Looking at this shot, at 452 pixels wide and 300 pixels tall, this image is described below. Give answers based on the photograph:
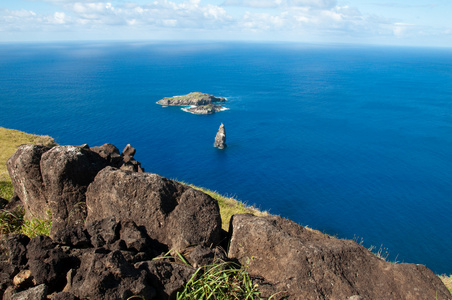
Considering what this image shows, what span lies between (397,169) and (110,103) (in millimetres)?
131759

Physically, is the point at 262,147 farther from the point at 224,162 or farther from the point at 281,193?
the point at 281,193

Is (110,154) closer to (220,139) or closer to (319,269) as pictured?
(319,269)

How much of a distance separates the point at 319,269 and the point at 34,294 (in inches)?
247

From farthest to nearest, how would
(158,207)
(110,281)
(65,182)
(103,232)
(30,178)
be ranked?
1. (30,178)
2. (65,182)
3. (158,207)
4. (103,232)
5. (110,281)

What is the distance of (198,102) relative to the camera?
163375mm

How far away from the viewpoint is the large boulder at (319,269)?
7.64 m

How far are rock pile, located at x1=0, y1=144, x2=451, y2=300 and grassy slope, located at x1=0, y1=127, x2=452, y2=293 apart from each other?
20.6 feet

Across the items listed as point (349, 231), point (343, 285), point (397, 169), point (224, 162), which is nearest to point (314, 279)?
point (343, 285)

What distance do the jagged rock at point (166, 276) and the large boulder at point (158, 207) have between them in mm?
1593

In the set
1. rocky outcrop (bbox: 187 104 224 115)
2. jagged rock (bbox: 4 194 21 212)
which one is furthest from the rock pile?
rocky outcrop (bbox: 187 104 224 115)

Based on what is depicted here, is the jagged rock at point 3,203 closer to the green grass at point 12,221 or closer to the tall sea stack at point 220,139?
the green grass at point 12,221

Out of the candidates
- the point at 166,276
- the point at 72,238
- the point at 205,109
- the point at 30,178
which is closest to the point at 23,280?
the point at 72,238

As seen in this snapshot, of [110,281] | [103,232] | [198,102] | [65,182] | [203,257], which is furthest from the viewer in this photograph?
[198,102]

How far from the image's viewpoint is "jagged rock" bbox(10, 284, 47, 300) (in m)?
6.44
